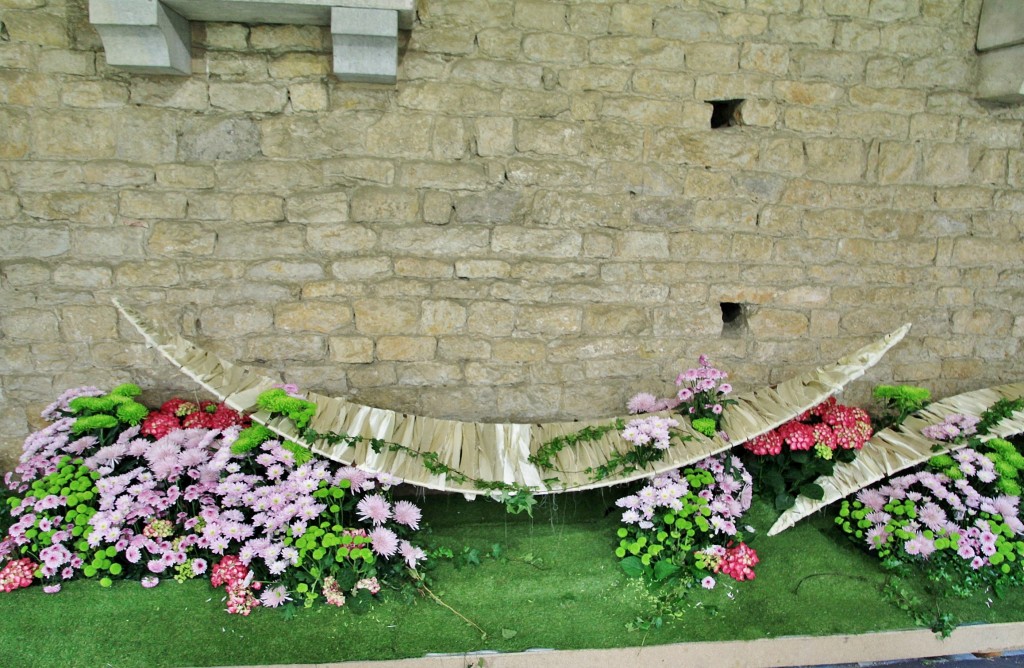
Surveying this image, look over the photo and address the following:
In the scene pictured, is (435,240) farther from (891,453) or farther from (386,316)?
(891,453)

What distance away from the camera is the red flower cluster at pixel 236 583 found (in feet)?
9.15

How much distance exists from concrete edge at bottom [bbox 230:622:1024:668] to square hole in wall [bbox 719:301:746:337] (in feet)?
5.70

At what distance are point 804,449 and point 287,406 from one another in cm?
262

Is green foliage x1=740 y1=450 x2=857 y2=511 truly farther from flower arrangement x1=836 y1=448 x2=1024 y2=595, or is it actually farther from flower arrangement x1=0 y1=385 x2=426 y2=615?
flower arrangement x1=0 y1=385 x2=426 y2=615

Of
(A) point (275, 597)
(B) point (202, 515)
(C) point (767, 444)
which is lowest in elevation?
(A) point (275, 597)

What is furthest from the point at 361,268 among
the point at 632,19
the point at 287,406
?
the point at 632,19

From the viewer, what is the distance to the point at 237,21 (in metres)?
3.26

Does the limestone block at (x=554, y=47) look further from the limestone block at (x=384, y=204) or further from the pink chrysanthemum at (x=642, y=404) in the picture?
the pink chrysanthemum at (x=642, y=404)

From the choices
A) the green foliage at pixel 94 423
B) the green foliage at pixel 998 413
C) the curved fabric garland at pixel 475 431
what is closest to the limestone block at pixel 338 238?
the curved fabric garland at pixel 475 431

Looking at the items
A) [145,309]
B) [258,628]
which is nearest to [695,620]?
[258,628]

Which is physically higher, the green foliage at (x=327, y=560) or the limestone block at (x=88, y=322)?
the limestone block at (x=88, y=322)

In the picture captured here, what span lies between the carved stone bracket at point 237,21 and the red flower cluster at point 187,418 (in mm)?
1712

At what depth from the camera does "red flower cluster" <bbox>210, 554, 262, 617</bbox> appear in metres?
2.79

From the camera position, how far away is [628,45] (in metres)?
3.56
